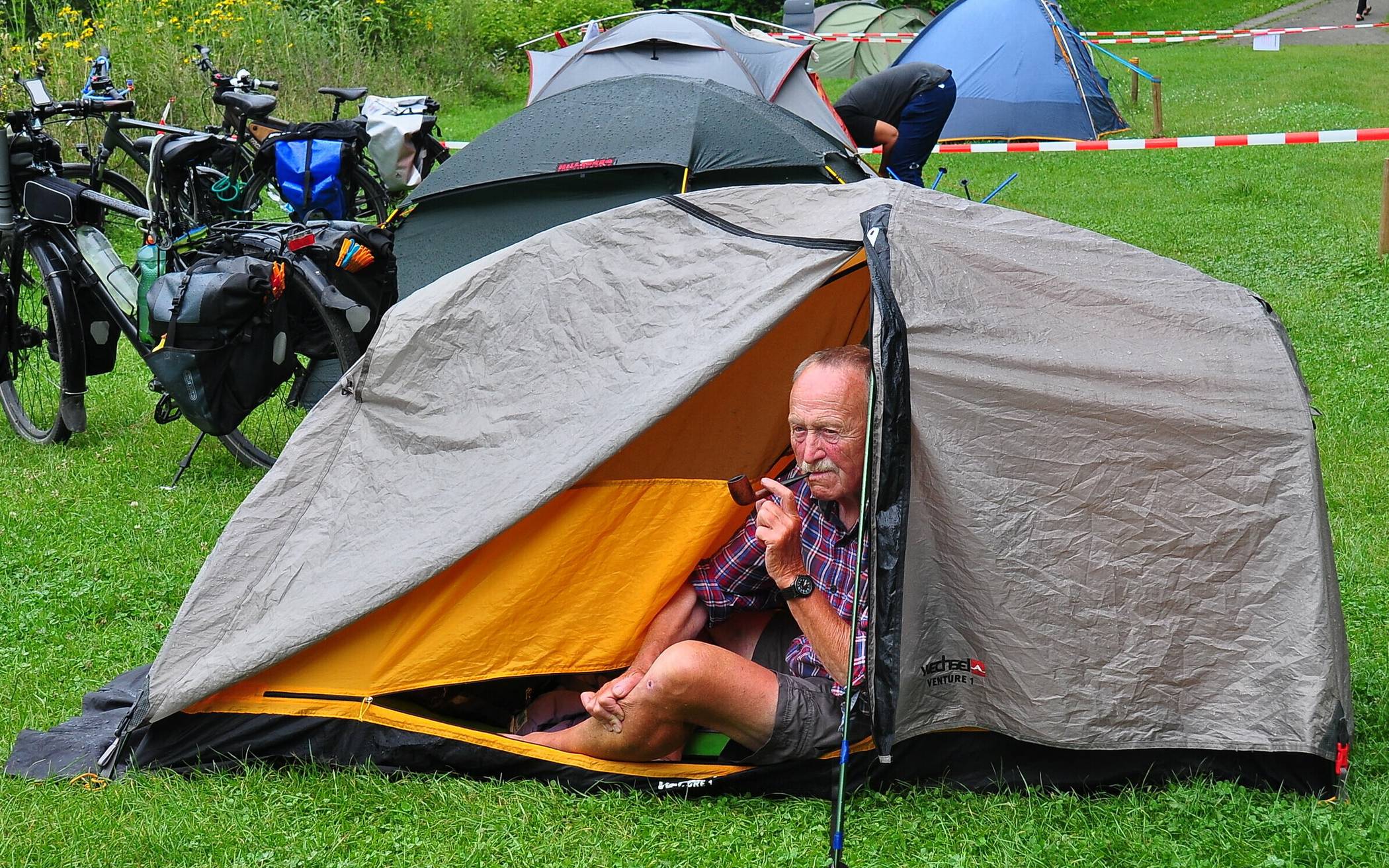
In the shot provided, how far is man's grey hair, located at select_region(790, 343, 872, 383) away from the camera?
9.63 ft

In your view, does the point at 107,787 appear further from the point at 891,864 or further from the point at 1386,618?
the point at 1386,618

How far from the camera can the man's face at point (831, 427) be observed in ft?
9.53

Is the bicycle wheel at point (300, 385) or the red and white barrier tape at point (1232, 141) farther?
the red and white barrier tape at point (1232, 141)

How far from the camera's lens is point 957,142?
13133 millimetres

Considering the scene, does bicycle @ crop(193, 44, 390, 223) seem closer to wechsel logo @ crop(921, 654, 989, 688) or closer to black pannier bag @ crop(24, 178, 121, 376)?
black pannier bag @ crop(24, 178, 121, 376)

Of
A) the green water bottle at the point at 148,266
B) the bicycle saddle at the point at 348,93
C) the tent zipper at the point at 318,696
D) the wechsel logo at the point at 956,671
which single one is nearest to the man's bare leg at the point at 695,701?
the wechsel logo at the point at 956,671

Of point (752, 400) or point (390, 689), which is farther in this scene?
point (752, 400)

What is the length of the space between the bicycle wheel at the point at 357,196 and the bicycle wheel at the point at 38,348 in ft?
4.82

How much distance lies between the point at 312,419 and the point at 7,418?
3.47m

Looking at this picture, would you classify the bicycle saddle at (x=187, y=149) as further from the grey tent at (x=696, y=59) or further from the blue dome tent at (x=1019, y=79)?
the blue dome tent at (x=1019, y=79)

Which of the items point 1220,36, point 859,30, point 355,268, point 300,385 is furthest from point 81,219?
point 1220,36

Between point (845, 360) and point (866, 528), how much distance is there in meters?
0.38

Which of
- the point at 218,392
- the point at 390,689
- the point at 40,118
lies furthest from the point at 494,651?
the point at 40,118

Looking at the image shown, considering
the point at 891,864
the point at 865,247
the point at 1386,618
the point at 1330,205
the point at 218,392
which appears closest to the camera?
the point at 891,864
